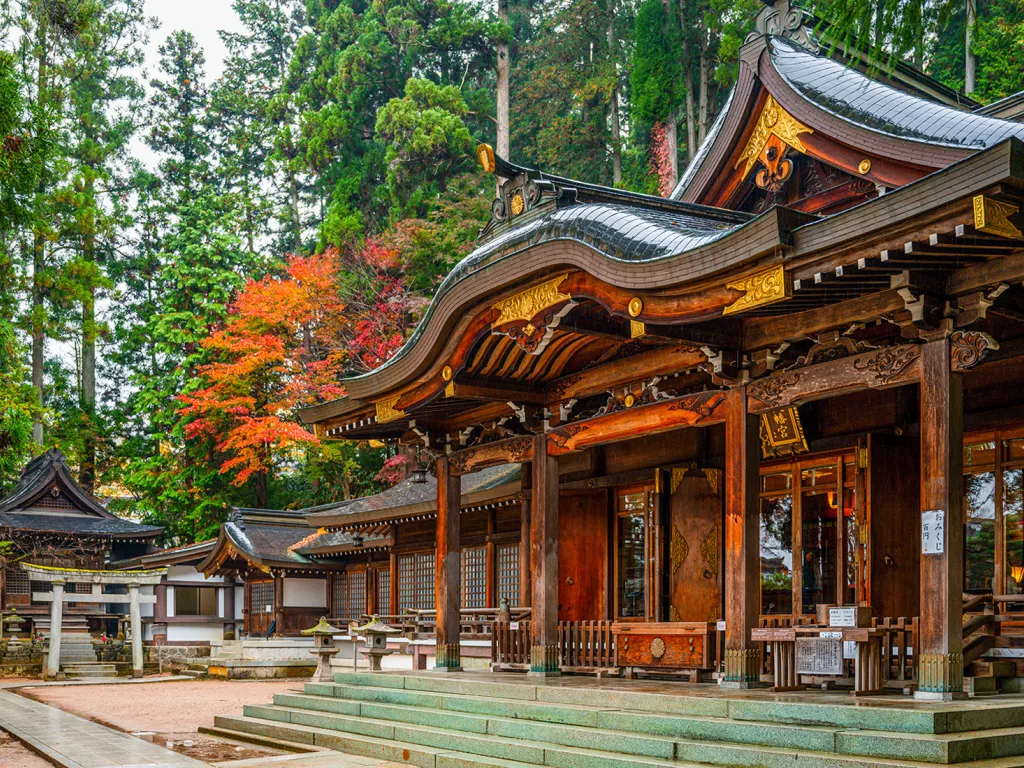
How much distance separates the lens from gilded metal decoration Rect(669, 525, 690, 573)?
13305 millimetres

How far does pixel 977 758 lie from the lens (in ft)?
22.2

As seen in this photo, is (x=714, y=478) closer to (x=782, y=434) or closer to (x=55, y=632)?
(x=782, y=434)

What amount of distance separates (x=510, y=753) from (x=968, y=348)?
4950 millimetres

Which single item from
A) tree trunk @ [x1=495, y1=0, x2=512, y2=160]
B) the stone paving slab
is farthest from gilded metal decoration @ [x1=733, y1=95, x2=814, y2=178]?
tree trunk @ [x1=495, y1=0, x2=512, y2=160]

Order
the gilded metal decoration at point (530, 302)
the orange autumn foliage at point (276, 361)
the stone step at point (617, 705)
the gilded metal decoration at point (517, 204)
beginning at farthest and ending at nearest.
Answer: the orange autumn foliage at point (276, 361) < the gilded metal decoration at point (517, 204) < the gilded metal decoration at point (530, 302) < the stone step at point (617, 705)

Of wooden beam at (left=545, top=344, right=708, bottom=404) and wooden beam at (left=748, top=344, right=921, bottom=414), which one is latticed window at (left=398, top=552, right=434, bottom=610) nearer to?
wooden beam at (left=545, top=344, right=708, bottom=404)

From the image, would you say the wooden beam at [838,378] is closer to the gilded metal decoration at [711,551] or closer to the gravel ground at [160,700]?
the gilded metal decoration at [711,551]

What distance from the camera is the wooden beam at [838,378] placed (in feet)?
27.6

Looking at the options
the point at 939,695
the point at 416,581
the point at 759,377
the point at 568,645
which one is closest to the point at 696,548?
the point at 568,645

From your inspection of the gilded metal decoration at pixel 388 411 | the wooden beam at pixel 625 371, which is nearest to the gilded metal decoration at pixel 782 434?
the wooden beam at pixel 625 371

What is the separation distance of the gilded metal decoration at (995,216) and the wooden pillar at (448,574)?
330 inches

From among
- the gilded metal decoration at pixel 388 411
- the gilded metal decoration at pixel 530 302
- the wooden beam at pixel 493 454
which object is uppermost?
the gilded metal decoration at pixel 530 302

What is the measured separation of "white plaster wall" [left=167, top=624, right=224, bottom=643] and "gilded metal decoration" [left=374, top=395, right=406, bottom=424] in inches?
928

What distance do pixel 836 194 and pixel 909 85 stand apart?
2.44m
